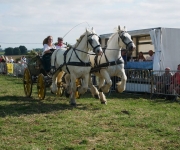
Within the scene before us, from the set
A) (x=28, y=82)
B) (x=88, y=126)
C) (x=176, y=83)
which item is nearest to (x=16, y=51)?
(x=28, y=82)

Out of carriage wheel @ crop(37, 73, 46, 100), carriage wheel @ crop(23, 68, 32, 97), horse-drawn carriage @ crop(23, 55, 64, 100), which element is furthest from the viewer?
carriage wheel @ crop(23, 68, 32, 97)

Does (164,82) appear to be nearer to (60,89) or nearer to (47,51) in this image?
(60,89)

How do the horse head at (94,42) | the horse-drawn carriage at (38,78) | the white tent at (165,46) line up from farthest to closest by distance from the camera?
the white tent at (165,46) < the horse-drawn carriage at (38,78) < the horse head at (94,42)

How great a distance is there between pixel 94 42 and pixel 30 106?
8.74ft

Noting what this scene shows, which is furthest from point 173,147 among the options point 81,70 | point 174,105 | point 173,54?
point 173,54

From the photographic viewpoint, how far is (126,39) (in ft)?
32.8

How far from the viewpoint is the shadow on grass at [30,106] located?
9361mm

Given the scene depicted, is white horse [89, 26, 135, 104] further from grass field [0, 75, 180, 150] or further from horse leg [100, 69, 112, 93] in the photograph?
grass field [0, 75, 180, 150]

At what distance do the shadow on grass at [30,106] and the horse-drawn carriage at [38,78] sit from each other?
1.33 feet

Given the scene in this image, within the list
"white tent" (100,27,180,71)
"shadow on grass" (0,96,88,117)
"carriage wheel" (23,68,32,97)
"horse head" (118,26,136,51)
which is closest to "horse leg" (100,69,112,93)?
"shadow on grass" (0,96,88,117)

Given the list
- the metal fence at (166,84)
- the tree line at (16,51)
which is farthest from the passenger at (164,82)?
the tree line at (16,51)

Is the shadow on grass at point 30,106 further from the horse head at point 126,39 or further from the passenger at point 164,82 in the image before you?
the passenger at point 164,82

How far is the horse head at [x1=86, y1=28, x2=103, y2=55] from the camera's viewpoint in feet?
30.2

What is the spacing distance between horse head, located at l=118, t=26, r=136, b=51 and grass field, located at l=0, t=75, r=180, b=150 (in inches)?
68.3
